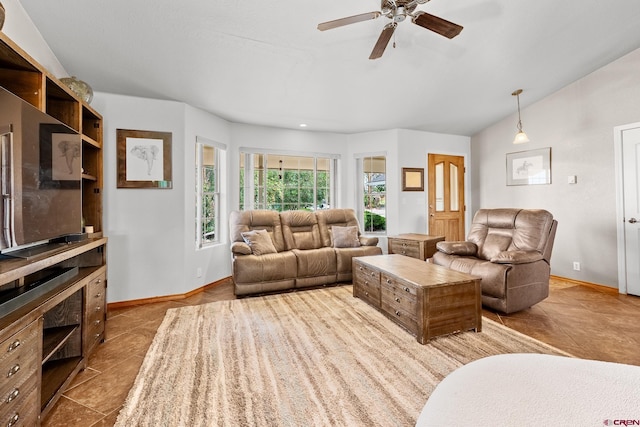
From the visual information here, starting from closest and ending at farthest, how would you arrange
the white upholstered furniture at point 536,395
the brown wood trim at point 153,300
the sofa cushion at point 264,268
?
the white upholstered furniture at point 536,395 < the brown wood trim at point 153,300 < the sofa cushion at point 264,268

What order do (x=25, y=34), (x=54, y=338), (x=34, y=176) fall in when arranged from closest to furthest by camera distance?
(x=34, y=176) < (x=54, y=338) < (x=25, y=34)

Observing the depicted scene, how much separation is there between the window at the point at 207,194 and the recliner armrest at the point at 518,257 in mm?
3592

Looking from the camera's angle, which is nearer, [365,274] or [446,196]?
[365,274]

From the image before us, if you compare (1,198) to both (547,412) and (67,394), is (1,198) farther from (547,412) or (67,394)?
(547,412)

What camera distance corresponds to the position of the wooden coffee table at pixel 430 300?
2.28 metres

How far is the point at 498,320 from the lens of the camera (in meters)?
2.76

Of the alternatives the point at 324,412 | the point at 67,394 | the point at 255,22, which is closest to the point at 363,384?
the point at 324,412

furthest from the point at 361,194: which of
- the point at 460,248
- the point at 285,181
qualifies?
the point at 460,248

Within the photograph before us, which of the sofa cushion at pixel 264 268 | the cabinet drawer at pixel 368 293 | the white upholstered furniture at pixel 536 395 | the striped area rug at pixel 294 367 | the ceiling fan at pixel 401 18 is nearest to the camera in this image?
the white upholstered furniture at pixel 536 395

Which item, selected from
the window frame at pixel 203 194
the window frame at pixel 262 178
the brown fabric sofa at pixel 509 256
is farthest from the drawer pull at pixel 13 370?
the window frame at pixel 262 178

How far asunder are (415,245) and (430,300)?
84.5 inches

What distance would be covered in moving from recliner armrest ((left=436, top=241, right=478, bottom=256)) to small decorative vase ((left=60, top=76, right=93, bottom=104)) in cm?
397

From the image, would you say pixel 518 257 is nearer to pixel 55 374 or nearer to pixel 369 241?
pixel 369 241

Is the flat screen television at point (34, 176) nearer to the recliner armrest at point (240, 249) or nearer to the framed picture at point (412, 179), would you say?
the recliner armrest at point (240, 249)
